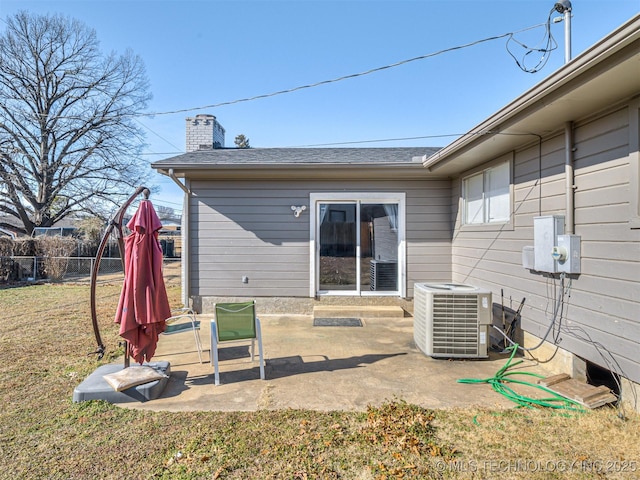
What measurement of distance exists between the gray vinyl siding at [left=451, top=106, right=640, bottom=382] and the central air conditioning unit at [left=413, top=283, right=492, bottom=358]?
0.62 m

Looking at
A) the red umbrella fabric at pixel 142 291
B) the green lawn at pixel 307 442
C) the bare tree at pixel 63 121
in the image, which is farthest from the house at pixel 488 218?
the bare tree at pixel 63 121

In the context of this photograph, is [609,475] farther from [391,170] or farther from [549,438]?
[391,170]

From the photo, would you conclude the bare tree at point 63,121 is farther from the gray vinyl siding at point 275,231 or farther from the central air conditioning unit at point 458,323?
the central air conditioning unit at point 458,323

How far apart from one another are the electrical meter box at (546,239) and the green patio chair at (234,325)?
3061 millimetres

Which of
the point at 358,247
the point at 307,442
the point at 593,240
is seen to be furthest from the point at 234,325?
the point at 593,240

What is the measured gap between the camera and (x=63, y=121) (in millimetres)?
17438

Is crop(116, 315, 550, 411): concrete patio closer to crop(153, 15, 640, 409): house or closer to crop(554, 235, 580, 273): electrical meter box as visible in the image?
crop(153, 15, 640, 409): house

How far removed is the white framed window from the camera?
4.59 m

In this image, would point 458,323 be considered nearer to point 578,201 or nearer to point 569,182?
point 578,201

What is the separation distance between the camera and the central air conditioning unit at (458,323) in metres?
3.87

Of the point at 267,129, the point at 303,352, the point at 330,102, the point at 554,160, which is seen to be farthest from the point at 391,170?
the point at 267,129

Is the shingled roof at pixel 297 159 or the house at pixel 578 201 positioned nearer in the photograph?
the house at pixel 578 201

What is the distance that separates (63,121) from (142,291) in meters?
19.7

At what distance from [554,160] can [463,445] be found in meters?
3.06
